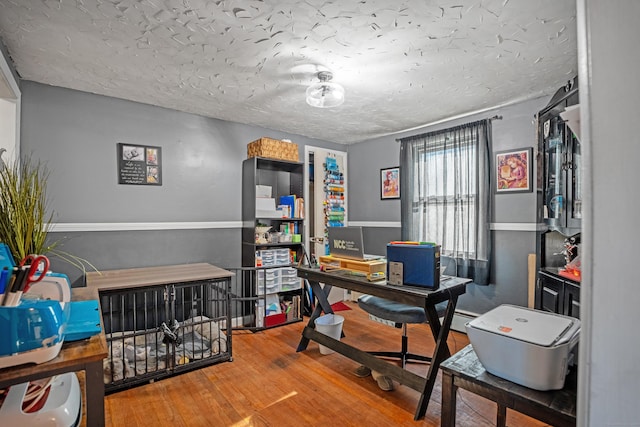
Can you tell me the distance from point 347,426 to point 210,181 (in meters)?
2.74

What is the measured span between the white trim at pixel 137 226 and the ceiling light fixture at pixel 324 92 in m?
1.86

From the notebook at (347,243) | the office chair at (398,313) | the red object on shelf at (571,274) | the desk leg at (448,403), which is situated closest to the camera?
the desk leg at (448,403)

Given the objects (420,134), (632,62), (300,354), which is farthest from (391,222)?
(632,62)

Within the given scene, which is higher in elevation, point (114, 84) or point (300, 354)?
point (114, 84)

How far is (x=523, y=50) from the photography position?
2.09 metres

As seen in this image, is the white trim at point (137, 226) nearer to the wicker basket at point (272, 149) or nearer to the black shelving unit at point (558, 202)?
the wicker basket at point (272, 149)

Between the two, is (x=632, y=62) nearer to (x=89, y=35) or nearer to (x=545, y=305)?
(x=545, y=305)

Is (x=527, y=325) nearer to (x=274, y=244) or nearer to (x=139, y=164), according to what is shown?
(x=274, y=244)

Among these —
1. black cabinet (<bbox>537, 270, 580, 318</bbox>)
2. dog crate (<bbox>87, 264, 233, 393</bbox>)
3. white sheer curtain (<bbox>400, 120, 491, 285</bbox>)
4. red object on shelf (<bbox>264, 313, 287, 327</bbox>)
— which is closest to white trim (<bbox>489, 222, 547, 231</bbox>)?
white sheer curtain (<bbox>400, 120, 491, 285</bbox>)

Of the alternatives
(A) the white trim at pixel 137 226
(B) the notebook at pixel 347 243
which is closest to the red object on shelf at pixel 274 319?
(A) the white trim at pixel 137 226

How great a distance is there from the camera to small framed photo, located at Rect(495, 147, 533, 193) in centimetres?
306

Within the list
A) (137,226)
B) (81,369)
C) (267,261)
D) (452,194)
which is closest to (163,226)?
(137,226)

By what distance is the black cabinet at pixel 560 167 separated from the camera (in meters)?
1.86

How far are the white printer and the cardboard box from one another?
786mm
